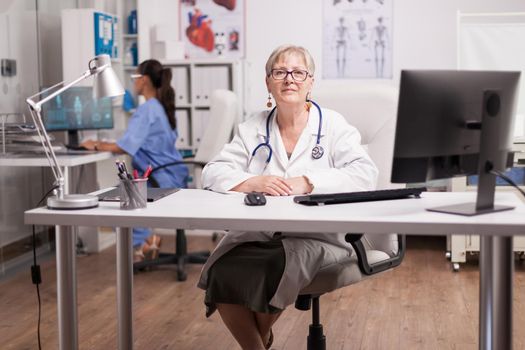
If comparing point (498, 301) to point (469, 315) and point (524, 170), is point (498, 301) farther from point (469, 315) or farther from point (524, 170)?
point (524, 170)

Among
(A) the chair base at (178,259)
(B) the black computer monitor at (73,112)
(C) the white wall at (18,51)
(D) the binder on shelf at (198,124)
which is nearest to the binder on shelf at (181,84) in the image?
(D) the binder on shelf at (198,124)

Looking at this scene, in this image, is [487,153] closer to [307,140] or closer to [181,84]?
[307,140]

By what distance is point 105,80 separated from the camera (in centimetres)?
232

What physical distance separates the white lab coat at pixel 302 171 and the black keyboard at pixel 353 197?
209 millimetres

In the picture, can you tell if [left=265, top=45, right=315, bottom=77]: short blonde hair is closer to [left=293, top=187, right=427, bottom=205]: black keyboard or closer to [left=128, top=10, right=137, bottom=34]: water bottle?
[left=293, top=187, right=427, bottom=205]: black keyboard

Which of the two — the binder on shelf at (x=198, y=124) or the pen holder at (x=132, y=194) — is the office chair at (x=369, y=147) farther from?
the binder on shelf at (x=198, y=124)

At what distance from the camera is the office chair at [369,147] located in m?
2.38

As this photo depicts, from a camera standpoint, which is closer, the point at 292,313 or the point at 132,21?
the point at 292,313

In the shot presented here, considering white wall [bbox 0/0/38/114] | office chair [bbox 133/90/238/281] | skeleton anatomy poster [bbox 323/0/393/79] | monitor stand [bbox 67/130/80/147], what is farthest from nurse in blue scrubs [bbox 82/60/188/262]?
skeleton anatomy poster [bbox 323/0/393/79]

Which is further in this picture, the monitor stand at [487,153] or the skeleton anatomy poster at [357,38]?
the skeleton anatomy poster at [357,38]

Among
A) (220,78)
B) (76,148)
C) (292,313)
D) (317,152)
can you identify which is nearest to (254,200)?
(317,152)

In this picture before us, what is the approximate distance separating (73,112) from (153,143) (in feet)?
2.08

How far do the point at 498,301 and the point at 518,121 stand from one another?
9.16 ft

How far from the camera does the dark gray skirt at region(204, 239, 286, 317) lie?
225cm
